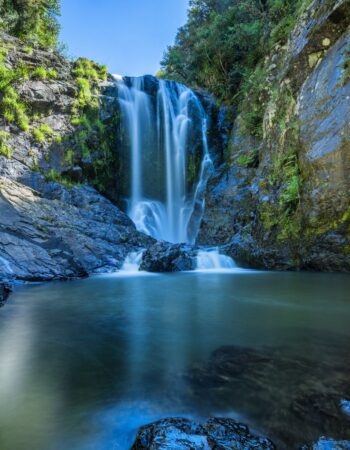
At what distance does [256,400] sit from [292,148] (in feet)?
25.7

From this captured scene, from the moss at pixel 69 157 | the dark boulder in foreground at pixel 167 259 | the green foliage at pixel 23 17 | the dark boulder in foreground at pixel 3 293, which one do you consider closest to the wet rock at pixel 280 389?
the dark boulder in foreground at pixel 3 293

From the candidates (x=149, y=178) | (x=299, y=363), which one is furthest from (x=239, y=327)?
(x=149, y=178)

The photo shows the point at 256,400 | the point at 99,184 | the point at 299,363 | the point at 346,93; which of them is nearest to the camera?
the point at 256,400

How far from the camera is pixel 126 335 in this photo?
319cm

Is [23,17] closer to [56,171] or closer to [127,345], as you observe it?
[56,171]

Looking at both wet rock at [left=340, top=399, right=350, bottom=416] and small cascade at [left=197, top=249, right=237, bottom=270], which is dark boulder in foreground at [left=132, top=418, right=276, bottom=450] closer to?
wet rock at [left=340, top=399, right=350, bottom=416]

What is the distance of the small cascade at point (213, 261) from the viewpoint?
353 inches

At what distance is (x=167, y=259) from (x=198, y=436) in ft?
24.1

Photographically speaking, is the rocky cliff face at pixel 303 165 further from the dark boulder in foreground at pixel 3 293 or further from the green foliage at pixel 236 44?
the dark boulder in foreground at pixel 3 293

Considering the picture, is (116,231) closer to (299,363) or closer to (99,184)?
(99,184)

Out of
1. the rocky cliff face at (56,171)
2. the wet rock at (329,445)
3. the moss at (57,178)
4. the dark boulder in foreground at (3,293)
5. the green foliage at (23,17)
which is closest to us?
the wet rock at (329,445)

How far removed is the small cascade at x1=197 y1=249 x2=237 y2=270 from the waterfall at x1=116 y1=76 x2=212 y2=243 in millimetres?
3659

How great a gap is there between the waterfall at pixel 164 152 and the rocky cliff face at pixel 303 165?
9.52 ft

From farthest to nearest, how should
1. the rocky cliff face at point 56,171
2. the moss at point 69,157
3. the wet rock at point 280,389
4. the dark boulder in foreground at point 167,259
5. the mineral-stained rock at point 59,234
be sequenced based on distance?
the moss at point 69,157, the dark boulder in foreground at point 167,259, the rocky cliff face at point 56,171, the mineral-stained rock at point 59,234, the wet rock at point 280,389
